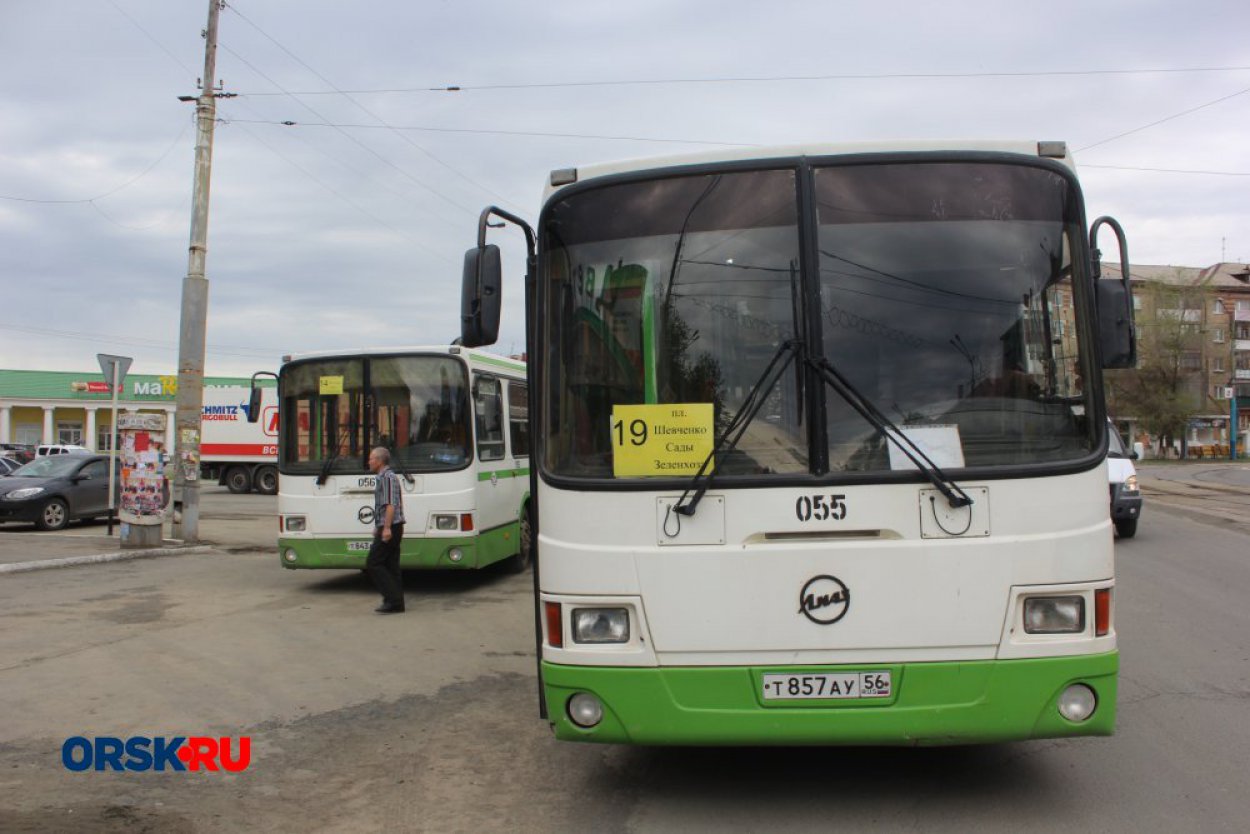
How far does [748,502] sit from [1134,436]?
3467 inches

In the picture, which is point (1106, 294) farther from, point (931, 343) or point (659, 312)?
point (659, 312)

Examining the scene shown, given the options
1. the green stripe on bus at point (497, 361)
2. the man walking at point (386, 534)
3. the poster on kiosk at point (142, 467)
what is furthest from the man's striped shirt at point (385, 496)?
the poster on kiosk at point (142, 467)

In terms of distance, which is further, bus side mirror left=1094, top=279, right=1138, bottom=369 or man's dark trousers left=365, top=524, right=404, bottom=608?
man's dark trousers left=365, top=524, right=404, bottom=608

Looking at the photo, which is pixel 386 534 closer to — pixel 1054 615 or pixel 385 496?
pixel 385 496

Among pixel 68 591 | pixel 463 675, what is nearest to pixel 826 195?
pixel 463 675

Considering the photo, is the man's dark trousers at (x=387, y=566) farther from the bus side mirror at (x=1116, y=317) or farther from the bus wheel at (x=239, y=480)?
the bus wheel at (x=239, y=480)

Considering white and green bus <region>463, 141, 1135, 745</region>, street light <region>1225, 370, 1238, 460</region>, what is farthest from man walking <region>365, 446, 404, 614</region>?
street light <region>1225, 370, 1238, 460</region>

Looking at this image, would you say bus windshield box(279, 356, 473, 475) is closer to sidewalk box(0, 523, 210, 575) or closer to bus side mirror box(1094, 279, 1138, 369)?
sidewalk box(0, 523, 210, 575)

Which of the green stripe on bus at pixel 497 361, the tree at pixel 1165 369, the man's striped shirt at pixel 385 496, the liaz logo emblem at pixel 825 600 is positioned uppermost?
the tree at pixel 1165 369

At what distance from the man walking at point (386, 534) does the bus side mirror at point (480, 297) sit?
5742mm

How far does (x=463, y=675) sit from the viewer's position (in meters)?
7.54

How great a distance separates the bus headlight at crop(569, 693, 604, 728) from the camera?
4.36 m

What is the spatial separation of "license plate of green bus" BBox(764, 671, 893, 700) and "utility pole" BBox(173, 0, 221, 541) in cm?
1393

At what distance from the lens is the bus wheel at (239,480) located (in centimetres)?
3444
